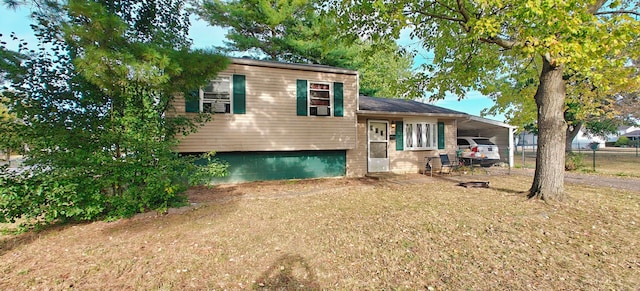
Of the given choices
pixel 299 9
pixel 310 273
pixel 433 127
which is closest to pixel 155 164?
pixel 310 273

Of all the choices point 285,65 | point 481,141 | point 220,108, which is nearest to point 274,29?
point 285,65

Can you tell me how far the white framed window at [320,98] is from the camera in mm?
9352

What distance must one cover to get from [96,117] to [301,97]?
558cm

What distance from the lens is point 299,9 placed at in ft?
53.8

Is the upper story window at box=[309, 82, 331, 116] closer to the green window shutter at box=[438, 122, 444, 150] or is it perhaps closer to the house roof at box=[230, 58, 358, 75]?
the house roof at box=[230, 58, 358, 75]

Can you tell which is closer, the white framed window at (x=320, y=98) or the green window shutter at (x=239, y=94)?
the green window shutter at (x=239, y=94)

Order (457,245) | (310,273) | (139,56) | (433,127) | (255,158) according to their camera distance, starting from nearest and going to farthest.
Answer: (310,273)
(457,245)
(139,56)
(255,158)
(433,127)

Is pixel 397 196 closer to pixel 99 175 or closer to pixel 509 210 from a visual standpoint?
pixel 509 210

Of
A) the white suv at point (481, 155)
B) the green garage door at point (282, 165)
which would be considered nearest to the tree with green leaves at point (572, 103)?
the white suv at point (481, 155)

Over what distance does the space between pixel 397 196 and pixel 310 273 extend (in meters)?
4.28

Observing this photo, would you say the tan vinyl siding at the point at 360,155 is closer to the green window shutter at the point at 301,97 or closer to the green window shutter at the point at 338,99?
the green window shutter at the point at 338,99

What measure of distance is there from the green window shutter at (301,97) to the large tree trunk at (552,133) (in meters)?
6.20

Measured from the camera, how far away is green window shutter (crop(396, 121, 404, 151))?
11156 millimetres

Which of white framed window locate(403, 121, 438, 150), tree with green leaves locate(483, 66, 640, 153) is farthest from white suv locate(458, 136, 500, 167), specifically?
tree with green leaves locate(483, 66, 640, 153)
